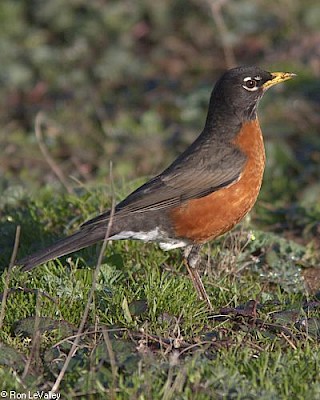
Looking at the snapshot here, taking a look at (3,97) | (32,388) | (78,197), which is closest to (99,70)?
(3,97)

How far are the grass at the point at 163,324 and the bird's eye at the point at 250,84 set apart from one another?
41.8 inches

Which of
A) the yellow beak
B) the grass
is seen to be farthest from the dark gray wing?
the yellow beak

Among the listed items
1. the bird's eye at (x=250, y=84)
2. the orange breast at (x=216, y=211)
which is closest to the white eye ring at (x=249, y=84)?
the bird's eye at (x=250, y=84)

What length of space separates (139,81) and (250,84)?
5.30 metres

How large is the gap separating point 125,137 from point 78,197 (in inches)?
117

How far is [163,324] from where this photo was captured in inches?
197

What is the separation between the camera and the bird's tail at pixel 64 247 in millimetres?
5469

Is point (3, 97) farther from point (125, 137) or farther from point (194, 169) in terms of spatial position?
point (194, 169)

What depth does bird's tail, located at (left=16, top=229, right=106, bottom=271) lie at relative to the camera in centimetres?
547

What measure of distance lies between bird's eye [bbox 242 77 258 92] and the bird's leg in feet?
4.16

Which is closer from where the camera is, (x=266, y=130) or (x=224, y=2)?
(x=266, y=130)

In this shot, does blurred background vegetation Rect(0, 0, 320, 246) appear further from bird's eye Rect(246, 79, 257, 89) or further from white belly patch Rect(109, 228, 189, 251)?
white belly patch Rect(109, 228, 189, 251)

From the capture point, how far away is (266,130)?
966 cm

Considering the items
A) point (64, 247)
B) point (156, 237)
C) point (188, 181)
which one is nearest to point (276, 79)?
point (188, 181)
